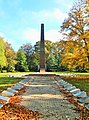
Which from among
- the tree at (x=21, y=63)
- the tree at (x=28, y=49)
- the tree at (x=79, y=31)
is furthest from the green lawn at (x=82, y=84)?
the tree at (x=28, y=49)

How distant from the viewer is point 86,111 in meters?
8.42

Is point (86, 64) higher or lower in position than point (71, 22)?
lower

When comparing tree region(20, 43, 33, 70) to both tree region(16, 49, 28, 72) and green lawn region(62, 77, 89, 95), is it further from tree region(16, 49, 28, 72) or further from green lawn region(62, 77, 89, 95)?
green lawn region(62, 77, 89, 95)

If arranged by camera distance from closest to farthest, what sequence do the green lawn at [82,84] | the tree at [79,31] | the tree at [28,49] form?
the green lawn at [82,84] < the tree at [79,31] < the tree at [28,49]

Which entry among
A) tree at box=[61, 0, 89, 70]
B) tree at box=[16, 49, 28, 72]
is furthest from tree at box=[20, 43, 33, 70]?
tree at box=[61, 0, 89, 70]

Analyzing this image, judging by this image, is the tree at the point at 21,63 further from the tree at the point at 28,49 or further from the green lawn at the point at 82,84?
the green lawn at the point at 82,84

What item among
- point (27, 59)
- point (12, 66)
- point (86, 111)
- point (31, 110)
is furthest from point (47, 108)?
point (27, 59)

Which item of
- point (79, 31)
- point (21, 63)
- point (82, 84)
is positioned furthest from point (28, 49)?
point (82, 84)

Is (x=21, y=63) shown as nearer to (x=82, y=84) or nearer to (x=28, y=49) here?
(x=28, y=49)

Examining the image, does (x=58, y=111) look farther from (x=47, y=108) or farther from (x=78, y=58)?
(x=78, y=58)

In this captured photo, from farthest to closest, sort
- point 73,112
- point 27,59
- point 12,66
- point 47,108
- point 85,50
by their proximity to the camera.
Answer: point 27,59 → point 12,66 → point 85,50 → point 47,108 → point 73,112

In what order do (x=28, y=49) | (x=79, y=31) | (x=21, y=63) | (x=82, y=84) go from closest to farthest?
(x=82, y=84) → (x=79, y=31) → (x=21, y=63) → (x=28, y=49)

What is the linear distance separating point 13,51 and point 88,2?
44.9m

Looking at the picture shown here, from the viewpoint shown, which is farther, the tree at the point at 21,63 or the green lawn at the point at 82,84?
the tree at the point at 21,63
